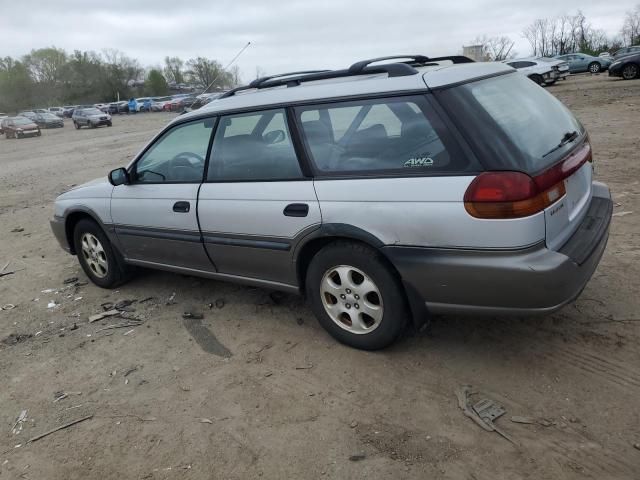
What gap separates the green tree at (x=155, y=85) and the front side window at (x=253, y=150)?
289 ft

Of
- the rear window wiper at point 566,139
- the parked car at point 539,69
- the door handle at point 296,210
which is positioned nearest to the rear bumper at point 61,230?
the door handle at point 296,210

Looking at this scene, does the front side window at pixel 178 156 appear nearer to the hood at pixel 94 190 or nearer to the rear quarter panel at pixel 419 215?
the hood at pixel 94 190

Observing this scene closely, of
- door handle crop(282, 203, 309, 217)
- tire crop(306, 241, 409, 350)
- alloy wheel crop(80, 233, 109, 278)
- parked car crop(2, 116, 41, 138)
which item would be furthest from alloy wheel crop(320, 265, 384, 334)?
parked car crop(2, 116, 41, 138)

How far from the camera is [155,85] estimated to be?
3383 inches

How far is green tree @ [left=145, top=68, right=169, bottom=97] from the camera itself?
85.8m

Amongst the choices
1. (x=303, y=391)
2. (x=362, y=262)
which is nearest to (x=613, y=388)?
(x=362, y=262)

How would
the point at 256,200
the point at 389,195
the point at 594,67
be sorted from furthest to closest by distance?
1. the point at 594,67
2. the point at 256,200
3. the point at 389,195

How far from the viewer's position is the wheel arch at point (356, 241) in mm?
3092

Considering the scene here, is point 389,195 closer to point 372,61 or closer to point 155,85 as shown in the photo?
point 372,61

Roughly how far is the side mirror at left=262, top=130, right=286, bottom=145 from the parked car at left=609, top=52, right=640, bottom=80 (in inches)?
959

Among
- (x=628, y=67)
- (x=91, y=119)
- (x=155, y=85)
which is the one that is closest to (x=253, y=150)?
(x=628, y=67)

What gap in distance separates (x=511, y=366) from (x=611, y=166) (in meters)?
5.98

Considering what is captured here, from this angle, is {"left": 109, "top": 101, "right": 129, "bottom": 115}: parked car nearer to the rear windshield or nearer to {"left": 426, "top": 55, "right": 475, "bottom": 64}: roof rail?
{"left": 426, "top": 55, "right": 475, "bottom": 64}: roof rail

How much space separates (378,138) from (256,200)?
0.96 metres
